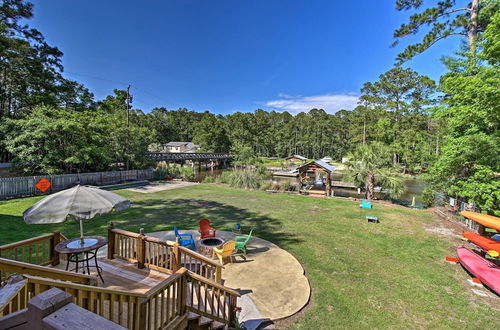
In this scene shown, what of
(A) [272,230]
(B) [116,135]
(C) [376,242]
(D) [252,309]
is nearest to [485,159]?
(C) [376,242]

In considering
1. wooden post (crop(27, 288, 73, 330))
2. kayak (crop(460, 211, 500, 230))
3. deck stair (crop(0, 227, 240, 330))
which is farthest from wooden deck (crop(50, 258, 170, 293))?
kayak (crop(460, 211, 500, 230))

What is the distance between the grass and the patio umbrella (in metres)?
4.22

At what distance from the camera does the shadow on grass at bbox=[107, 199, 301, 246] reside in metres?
9.30

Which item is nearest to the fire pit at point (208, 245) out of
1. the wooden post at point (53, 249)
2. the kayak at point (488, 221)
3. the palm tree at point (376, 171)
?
the wooden post at point (53, 249)

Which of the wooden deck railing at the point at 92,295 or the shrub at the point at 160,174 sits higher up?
the wooden deck railing at the point at 92,295

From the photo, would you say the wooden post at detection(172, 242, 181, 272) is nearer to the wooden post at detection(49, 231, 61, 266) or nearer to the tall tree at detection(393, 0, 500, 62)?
the wooden post at detection(49, 231, 61, 266)

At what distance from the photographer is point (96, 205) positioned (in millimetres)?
4613

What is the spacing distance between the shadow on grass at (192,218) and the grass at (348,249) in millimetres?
41

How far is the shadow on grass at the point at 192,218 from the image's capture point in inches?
366

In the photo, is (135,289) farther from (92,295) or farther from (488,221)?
(488,221)

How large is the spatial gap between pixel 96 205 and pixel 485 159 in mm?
12845

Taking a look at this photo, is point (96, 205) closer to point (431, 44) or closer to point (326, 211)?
point (326, 211)

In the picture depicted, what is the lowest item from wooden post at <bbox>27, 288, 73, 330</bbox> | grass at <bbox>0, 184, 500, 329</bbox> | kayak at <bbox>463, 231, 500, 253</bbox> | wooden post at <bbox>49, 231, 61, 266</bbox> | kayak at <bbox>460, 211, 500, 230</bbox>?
grass at <bbox>0, 184, 500, 329</bbox>

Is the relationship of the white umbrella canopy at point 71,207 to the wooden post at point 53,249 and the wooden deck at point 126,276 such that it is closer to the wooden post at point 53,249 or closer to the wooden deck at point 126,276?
the wooden post at point 53,249
